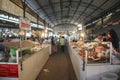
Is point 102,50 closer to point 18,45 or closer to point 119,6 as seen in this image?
point 18,45

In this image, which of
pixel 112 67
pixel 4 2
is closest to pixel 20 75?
pixel 112 67

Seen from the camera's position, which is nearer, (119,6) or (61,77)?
(61,77)

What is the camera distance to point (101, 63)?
13.7 ft

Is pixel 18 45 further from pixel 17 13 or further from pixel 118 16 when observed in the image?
pixel 118 16

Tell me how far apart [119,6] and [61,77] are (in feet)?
16.0

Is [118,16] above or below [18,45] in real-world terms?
above

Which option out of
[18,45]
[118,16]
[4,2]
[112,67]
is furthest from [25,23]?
[118,16]

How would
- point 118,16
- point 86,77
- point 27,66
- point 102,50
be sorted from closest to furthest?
point 86,77 → point 102,50 → point 27,66 → point 118,16

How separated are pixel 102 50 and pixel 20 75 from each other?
7.91ft

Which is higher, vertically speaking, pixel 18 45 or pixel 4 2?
pixel 4 2

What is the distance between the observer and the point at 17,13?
7762mm

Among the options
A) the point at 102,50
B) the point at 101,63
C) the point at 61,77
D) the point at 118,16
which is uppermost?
the point at 118,16

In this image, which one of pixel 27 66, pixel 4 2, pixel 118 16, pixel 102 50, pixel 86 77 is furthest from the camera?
pixel 118 16

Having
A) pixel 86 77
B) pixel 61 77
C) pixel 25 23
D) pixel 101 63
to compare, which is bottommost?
pixel 61 77
